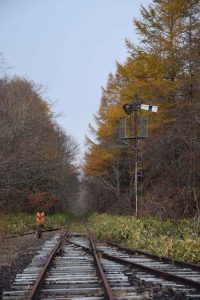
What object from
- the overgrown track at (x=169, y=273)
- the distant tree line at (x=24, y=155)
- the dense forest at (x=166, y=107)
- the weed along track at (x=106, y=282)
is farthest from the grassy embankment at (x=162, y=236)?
the distant tree line at (x=24, y=155)

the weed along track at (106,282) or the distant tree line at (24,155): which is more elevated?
the distant tree line at (24,155)

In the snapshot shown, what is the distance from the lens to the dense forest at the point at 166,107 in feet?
65.7

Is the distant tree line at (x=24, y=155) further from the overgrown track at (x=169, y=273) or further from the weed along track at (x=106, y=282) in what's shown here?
the weed along track at (x=106, y=282)

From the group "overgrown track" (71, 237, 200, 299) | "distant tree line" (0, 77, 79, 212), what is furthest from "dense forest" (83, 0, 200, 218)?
"overgrown track" (71, 237, 200, 299)

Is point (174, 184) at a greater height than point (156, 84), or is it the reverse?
point (156, 84)

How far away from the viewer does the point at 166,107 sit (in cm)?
2686

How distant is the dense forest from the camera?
20.0 metres

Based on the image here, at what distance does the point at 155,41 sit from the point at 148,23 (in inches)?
57.1

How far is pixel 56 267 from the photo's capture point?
10023 mm

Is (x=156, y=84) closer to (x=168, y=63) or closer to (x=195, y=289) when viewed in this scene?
(x=168, y=63)

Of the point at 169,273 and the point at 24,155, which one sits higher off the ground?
the point at 24,155

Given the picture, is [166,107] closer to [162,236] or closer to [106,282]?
[162,236]

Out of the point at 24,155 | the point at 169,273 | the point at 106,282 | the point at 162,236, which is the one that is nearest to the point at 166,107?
the point at 24,155

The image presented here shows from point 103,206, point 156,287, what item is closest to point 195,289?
point 156,287
